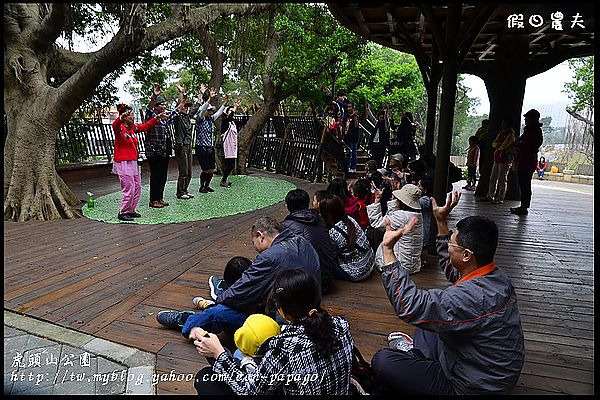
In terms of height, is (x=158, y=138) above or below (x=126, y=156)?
above

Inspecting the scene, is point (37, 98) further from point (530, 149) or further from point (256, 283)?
point (530, 149)

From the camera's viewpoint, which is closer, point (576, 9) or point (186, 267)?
point (186, 267)

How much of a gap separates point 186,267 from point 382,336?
196 centimetres

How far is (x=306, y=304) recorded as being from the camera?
5.15ft

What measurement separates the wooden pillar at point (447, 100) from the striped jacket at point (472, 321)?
93.9 inches

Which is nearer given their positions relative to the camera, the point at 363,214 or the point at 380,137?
the point at 363,214

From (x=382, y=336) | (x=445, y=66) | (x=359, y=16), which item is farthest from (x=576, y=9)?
(x=382, y=336)

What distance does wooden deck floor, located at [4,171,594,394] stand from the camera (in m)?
2.41

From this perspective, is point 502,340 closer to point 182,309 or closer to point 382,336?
point 382,336

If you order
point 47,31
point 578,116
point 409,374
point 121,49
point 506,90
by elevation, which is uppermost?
point 578,116

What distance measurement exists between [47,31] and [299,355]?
20.1ft

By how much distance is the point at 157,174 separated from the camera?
6078 millimetres

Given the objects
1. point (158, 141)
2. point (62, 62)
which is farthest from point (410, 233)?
point (62, 62)

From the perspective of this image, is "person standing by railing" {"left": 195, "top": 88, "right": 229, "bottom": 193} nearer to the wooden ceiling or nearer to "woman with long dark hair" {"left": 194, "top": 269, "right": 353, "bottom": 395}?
the wooden ceiling
